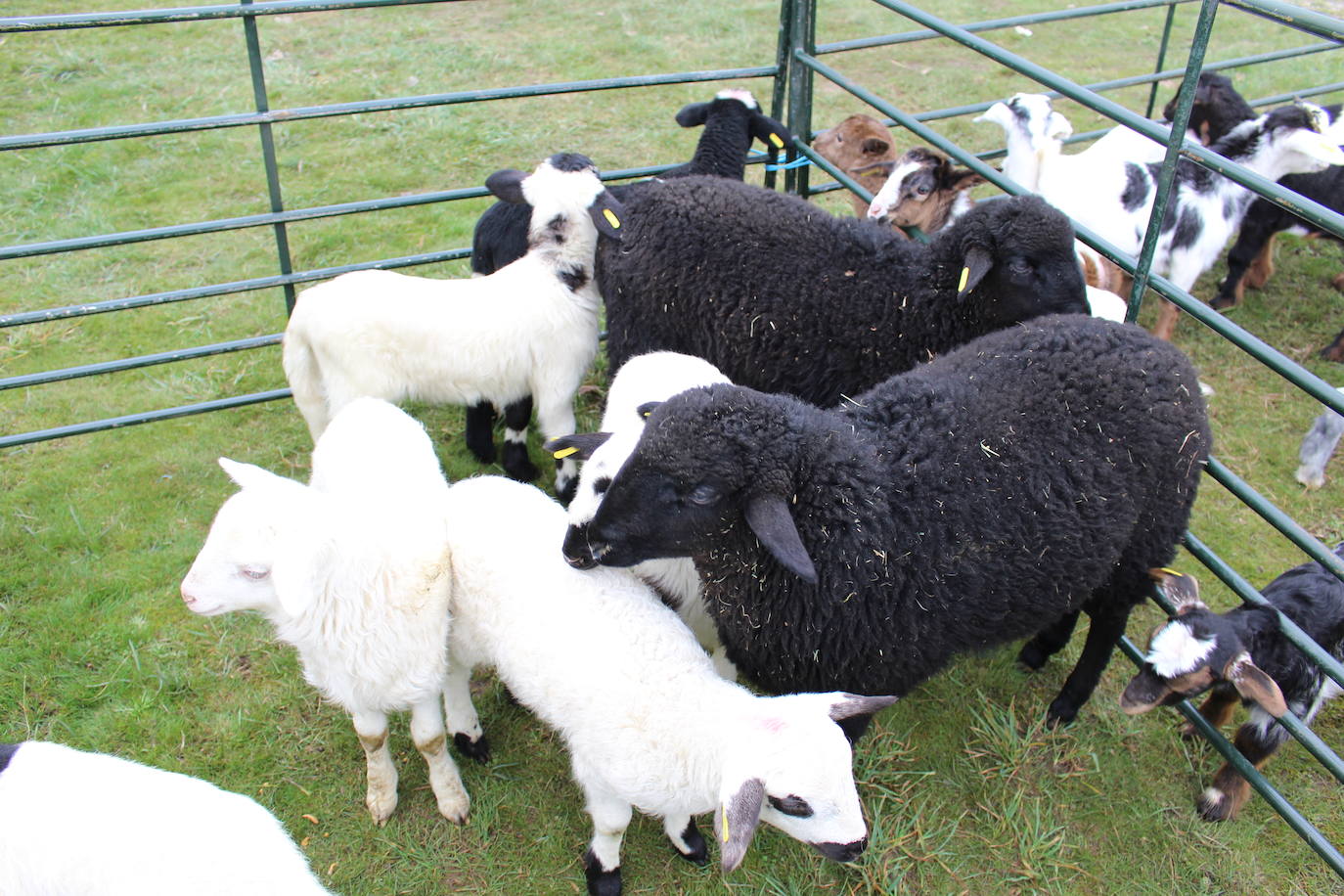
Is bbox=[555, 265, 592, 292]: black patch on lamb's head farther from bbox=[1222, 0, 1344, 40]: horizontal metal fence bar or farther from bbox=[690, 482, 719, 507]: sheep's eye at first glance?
bbox=[1222, 0, 1344, 40]: horizontal metal fence bar

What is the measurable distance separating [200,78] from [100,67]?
948 mm

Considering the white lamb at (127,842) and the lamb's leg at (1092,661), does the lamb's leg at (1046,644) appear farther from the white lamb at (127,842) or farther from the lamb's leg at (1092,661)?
the white lamb at (127,842)

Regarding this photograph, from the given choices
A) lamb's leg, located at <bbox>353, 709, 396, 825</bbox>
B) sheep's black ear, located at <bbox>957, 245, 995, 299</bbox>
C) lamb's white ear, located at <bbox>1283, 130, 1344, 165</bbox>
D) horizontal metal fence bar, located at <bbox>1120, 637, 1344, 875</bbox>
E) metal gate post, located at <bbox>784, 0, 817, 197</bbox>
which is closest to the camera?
horizontal metal fence bar, located at <bbox>1120, 637, 1344, 875</bbox>

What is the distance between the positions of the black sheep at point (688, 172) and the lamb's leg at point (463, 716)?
165 centimetres

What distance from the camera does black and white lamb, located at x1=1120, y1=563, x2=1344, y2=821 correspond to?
10.5 feet

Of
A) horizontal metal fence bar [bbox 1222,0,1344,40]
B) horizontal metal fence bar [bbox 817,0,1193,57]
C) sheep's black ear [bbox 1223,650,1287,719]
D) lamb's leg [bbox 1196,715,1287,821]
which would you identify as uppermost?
horizontal metal fence bar [bbox 1222,0,1344,40]

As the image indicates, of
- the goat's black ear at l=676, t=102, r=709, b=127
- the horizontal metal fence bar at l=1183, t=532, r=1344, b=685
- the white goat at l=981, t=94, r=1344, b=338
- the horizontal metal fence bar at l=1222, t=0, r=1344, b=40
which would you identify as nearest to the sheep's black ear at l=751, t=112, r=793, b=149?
the goat's black ear at l=676, t=102, r=709, b=127

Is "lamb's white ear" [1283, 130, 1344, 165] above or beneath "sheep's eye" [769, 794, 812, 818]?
above

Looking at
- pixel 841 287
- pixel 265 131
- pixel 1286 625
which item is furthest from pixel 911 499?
pixel 265 131

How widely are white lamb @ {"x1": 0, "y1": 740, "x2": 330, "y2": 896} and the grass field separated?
38.1 inches

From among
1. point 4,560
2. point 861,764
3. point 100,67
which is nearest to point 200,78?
point 100,67

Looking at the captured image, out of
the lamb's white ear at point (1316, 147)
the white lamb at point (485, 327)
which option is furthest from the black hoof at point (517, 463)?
the lamb's white ear at point (1316, 147)

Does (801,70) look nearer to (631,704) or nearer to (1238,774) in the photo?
(631,704)

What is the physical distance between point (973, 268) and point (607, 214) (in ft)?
5.14
